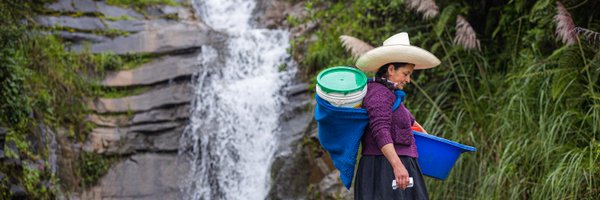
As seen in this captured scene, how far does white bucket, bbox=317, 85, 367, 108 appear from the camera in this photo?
3.83 meters

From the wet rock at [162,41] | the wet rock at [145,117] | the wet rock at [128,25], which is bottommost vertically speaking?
the wet rock at [145,117]

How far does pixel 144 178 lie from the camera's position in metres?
8.70

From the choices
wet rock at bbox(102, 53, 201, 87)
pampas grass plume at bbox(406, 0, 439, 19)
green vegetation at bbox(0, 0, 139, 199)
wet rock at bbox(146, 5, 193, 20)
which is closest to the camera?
pampas grass plume at bbox(406, 0, 439, 19)

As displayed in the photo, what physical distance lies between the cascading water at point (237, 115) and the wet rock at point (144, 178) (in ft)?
0.55

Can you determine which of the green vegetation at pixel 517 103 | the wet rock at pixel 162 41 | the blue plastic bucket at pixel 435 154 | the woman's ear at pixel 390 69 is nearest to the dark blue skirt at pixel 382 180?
the blue plastic bucket at pixel 435 154

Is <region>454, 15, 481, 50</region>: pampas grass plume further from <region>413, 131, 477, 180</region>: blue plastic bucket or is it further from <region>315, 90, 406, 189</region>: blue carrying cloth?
<region>315, 90, 406, 189</region>: blue carrying cloth

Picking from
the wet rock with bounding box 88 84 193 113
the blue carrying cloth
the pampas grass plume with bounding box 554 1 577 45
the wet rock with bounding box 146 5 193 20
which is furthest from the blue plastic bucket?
the wet rock with bounding box 146 5 193 20

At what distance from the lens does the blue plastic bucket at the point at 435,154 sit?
4.09 metres

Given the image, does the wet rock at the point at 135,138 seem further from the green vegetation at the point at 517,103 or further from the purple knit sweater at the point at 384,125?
the purple knit sweater at the point at 384,125

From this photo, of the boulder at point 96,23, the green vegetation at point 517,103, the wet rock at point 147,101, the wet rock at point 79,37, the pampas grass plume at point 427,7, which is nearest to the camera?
the green vegetation at point 517,103

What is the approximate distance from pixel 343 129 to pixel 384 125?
296mm

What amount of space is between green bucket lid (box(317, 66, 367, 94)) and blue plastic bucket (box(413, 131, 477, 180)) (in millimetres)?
531

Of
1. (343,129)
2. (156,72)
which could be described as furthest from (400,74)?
(156,72)

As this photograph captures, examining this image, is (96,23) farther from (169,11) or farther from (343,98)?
(343,98)
